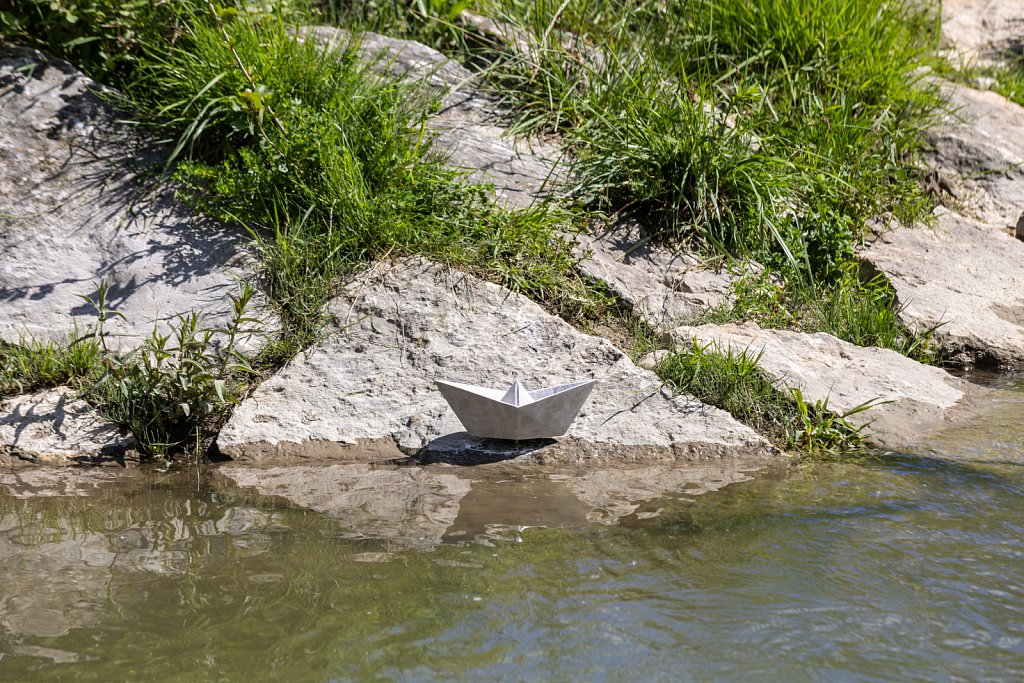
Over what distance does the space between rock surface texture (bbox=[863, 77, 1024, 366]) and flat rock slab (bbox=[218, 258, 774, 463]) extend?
6.07 ft

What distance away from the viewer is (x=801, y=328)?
15.0 ft

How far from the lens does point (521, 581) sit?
2498 millimetres

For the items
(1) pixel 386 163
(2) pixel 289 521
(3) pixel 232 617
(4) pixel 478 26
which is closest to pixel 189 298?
(1) pixel 386 163

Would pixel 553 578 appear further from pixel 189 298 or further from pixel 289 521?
pixel 189 298

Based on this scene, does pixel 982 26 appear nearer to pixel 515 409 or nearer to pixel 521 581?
pixel 515 409

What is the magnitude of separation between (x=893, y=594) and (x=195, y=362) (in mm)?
2488

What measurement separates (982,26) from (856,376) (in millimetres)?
6219

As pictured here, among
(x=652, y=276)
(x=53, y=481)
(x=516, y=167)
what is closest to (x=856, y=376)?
(x=652, y=276)

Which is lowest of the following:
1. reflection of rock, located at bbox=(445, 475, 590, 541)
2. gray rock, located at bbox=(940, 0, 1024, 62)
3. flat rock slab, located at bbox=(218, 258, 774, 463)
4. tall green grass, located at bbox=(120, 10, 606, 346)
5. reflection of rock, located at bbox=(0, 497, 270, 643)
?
reflection of rock, located at bbox=(0, 497, 270, 643)

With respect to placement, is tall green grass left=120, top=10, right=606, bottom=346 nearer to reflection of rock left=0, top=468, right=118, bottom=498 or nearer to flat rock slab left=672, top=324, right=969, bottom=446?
flat rock slab left=672, top=324, right=969, bottom=446

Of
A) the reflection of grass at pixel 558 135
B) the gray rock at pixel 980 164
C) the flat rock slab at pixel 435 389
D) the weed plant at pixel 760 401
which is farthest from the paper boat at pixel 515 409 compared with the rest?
the gray rock at pixel 980 164

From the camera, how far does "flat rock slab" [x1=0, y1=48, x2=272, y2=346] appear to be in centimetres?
399

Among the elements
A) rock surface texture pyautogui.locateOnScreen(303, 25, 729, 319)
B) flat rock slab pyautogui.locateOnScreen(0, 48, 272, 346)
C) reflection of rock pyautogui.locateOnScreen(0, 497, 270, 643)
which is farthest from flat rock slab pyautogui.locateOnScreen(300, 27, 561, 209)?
reflection of rock pyautogui.locateOnScreen(0, 497, 270, 643)

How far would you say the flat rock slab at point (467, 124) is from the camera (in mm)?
4859
